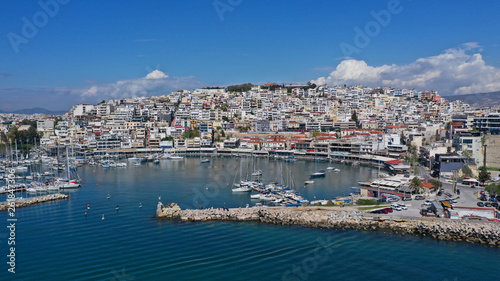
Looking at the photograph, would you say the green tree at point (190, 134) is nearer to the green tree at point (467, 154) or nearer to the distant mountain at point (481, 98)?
the green tree at point (467, 154)

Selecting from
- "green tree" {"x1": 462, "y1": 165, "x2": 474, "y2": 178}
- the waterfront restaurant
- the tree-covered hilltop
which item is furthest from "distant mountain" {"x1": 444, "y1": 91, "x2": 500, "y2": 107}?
the waterfront restaurant

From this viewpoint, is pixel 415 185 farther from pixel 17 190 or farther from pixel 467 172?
pixel 17 190

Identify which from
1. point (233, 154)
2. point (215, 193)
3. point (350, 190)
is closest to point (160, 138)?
point (233, 154)

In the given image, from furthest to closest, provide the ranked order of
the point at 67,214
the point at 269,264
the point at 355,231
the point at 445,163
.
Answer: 1. the point at 445,163
2. the point at 67,214
3. the point at 355,231
4. the point at 269,264

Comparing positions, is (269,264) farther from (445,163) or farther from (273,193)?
(445,163)

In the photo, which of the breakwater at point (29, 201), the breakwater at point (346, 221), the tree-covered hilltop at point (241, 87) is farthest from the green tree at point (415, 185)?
the tree-covered hilltop at point (241, 87)

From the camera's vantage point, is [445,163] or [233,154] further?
[233,154]
